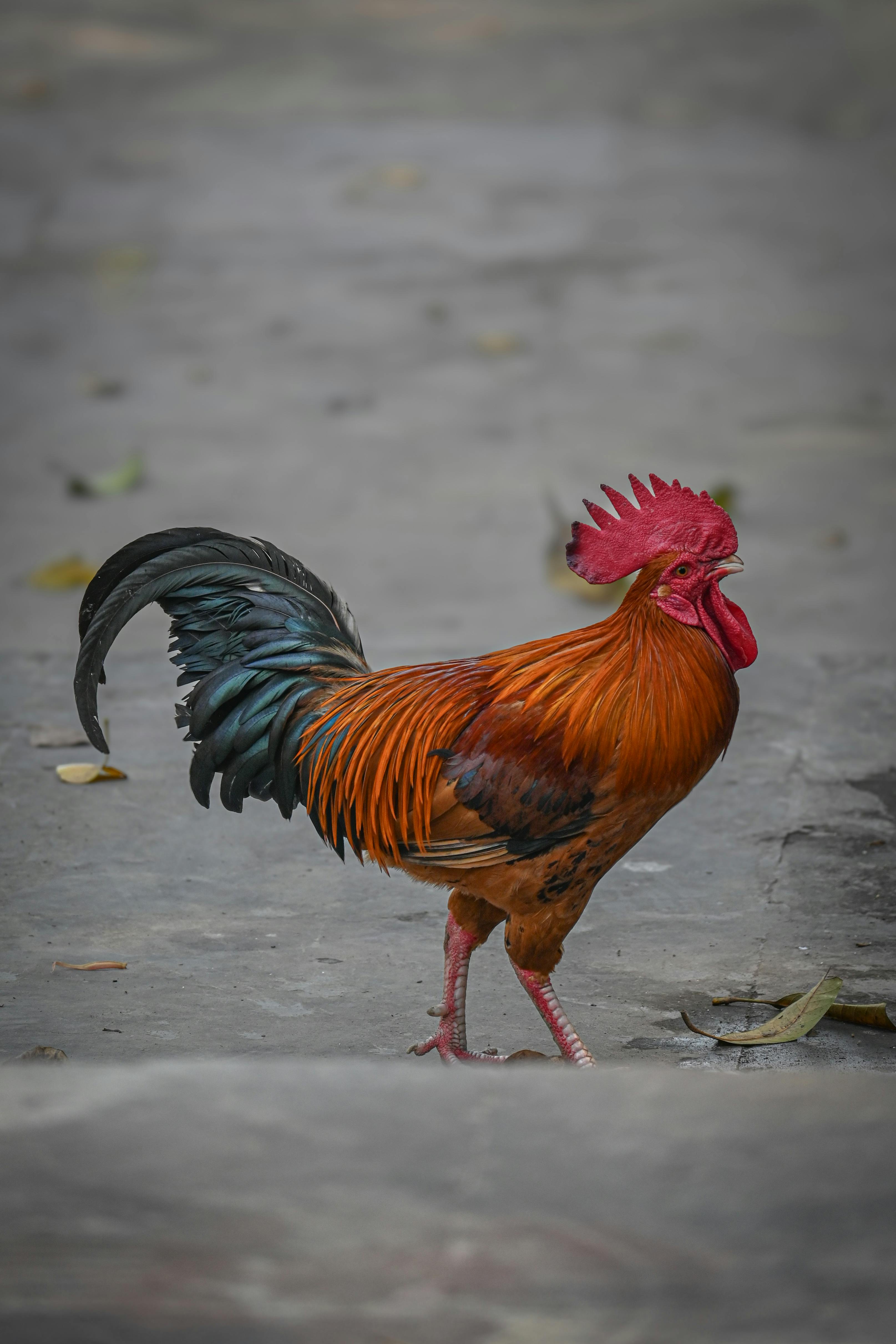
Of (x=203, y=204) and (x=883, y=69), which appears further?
(x=883, y=69)

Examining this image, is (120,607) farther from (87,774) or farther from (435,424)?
(435,424)

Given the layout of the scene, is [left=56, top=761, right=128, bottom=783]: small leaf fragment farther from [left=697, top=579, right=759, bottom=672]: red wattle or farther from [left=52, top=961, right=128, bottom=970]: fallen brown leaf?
[left=697, top=579, right=759, bottom=672]: red wattle

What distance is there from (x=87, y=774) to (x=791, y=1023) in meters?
2.61

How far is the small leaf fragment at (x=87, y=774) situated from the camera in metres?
5.04

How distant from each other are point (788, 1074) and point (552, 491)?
655 centimetres

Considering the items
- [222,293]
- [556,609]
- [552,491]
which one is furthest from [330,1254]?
[222,293]

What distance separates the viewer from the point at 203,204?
462 inches

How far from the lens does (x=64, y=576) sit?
712 centimetres

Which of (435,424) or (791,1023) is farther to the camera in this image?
(435,424)

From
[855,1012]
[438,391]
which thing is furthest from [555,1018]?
[438,391]

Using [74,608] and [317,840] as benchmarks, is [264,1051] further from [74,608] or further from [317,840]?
[74,608]

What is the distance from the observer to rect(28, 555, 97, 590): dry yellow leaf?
711cm

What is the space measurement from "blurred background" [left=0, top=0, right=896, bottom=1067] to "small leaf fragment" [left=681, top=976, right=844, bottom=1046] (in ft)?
0.21

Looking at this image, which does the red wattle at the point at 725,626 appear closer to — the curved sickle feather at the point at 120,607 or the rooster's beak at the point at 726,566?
the rooster's beak at the point at 726,566
